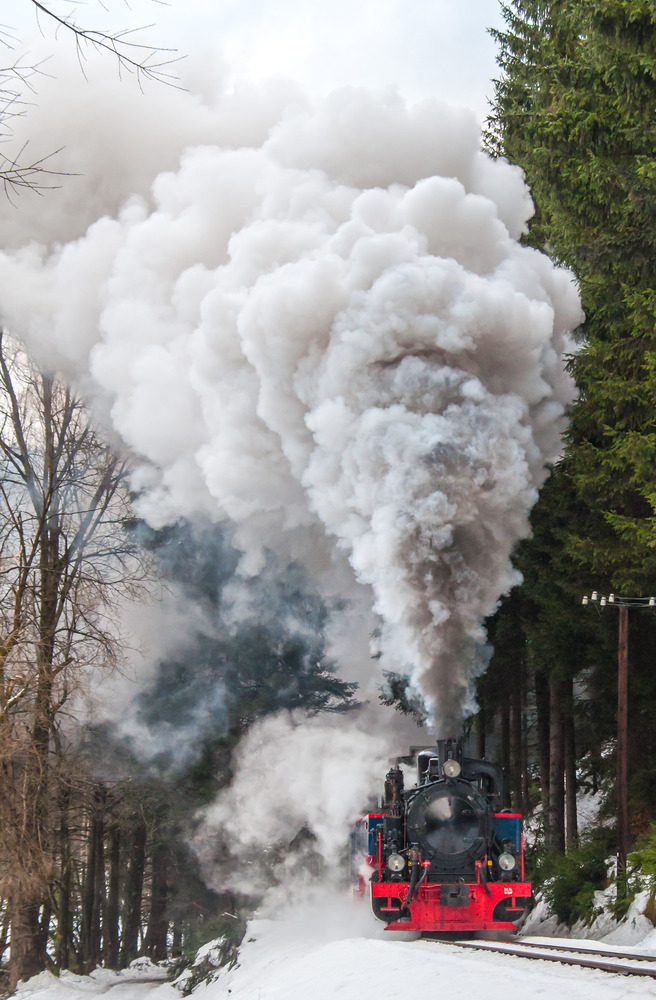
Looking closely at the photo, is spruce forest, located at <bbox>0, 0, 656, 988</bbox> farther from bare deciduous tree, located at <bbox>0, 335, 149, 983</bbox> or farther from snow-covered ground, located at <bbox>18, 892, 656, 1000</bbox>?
snow-covered ground, located at <bbox>18, 892, 656, 1000</bbox>

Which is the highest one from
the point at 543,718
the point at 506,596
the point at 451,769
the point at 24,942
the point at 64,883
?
the point at 506,596

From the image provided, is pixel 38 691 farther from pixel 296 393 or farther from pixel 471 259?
pixel 471 259

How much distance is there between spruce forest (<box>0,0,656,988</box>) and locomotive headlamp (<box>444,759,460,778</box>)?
274 centimetres

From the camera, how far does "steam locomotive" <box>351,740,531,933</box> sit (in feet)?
32.1

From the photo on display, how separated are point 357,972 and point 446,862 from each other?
2401 millimetres

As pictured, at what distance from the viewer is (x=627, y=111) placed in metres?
9.35

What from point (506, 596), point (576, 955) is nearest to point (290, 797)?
point (506, 596)

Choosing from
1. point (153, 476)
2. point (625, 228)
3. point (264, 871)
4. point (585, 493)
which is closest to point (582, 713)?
point (585, 493)

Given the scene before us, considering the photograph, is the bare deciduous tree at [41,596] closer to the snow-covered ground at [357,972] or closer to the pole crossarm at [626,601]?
the snow-covered ground at [357,972]

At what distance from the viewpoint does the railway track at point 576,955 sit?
6465 mm

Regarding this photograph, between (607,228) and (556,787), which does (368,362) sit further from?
(556,787)

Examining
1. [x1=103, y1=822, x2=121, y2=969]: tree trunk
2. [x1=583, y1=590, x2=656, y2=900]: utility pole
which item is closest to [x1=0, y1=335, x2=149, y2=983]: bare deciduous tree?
[x1=583, y1=590, x2=656, y2=900]: utility pole

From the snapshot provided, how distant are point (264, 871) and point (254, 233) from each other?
10965mm

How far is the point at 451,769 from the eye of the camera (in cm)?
991
